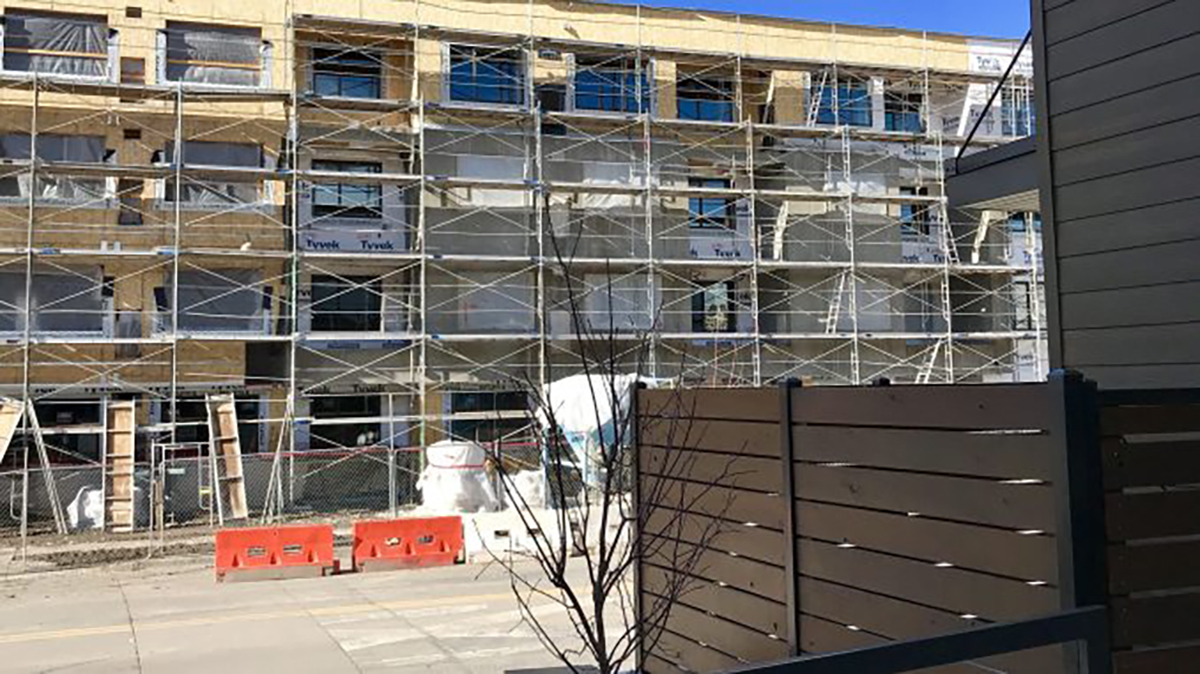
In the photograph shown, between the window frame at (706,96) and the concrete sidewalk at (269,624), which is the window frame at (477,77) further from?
the concrete sidewalk at (269,624)

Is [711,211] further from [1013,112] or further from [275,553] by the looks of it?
[275,553]

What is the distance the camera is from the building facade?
2127 centimetres

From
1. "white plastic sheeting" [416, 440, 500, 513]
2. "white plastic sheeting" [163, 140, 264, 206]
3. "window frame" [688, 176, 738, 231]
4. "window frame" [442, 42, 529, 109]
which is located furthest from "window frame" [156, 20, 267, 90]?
"window frame" [688, 176, 738, 231]

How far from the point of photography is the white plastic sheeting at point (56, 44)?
21672 mm

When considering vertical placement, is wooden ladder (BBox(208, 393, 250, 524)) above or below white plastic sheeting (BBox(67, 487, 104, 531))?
above

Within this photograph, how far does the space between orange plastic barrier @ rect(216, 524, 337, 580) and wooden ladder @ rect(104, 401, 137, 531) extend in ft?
18.6

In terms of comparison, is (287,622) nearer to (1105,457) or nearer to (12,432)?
(1105,457)

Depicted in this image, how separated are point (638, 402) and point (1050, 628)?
3193 millimetres

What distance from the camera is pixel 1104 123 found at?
477cm

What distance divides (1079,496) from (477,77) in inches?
942

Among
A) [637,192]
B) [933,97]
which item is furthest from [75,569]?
[933,97]

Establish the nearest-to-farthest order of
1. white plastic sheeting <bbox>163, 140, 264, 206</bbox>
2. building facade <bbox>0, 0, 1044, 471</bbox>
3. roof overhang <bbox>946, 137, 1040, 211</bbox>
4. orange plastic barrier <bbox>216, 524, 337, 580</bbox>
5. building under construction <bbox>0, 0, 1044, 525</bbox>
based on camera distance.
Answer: roof overhang <bbox>946, 137, 1040, 211</bbox>
orange plastic barrier <bbox>216, 524, 337, 580</bbox>
building under construction <bbox>0, 0, 1044, 525</bbox>
building facade <bbox>0, 0, 1044, 471</bbox>
white plastic sheeting <bbox>163, 140, 264, 206</bbox>

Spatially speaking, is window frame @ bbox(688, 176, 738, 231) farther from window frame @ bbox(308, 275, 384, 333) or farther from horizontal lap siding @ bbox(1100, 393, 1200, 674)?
horizontal lap siding @ bbox(1100, 393, 1200, 674)

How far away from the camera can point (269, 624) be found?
1045 cm
